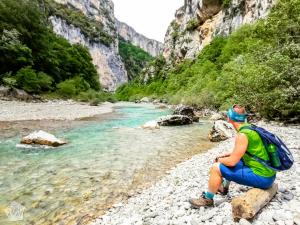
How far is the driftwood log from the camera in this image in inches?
214

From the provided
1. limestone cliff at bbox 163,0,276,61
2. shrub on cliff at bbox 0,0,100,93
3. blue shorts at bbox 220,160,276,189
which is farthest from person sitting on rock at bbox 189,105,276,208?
limestone cliff at bbox 163,0,276,61

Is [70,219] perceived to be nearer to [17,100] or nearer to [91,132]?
[91,132]

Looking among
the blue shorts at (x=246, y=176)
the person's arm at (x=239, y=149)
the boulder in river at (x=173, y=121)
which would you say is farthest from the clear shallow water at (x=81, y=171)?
the boulder in river at (x=173, y=121)

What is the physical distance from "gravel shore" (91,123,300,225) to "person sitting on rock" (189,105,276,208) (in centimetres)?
44

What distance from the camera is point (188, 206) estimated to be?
6.68 meters

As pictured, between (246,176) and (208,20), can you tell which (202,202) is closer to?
(246,176)

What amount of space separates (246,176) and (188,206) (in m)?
1.52

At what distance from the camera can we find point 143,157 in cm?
1395

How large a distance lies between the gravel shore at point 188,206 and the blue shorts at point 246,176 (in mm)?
475

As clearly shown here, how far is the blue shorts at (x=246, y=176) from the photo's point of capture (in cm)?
594

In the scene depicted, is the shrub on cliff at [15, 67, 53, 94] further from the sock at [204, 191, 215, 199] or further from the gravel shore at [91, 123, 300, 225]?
the sock at [204, 191, 215, 199]

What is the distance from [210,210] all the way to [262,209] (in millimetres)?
1010

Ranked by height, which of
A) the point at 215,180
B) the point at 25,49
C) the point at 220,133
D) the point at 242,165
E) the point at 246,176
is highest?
the point at 25,49

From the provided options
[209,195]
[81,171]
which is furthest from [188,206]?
[81,171]
